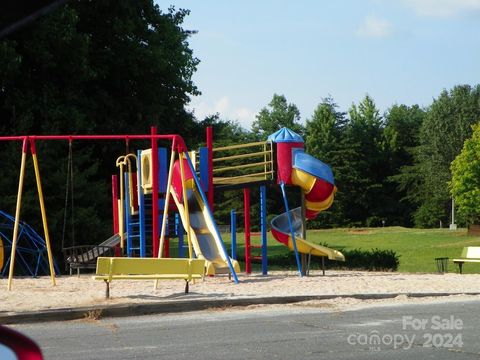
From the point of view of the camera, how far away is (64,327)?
11.4 m

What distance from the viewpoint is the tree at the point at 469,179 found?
84500mm

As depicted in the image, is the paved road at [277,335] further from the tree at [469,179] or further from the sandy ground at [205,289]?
the tree at [469,179]

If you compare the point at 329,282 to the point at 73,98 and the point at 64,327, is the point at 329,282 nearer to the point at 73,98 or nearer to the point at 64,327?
the point at 64,327

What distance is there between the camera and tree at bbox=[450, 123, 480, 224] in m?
84.5

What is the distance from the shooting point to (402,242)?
204ft

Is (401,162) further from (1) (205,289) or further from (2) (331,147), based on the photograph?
(1) (205,289)

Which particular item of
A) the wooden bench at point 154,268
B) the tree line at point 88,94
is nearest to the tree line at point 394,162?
the tree line at point 88,94

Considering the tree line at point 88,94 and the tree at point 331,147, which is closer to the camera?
the tree line at point 88,94

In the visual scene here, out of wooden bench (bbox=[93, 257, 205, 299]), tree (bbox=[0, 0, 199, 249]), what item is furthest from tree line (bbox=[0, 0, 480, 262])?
wooden bench (bbox=[93, 257, 205, 299])

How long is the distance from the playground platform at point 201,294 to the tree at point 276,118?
95286 millimetres

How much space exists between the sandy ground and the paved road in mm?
1455

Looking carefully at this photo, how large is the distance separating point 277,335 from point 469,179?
258 feet

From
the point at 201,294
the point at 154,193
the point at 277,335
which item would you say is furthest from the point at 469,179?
the point at 277,335

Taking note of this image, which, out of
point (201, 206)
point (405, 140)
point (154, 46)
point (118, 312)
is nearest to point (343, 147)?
point (405, 140)
